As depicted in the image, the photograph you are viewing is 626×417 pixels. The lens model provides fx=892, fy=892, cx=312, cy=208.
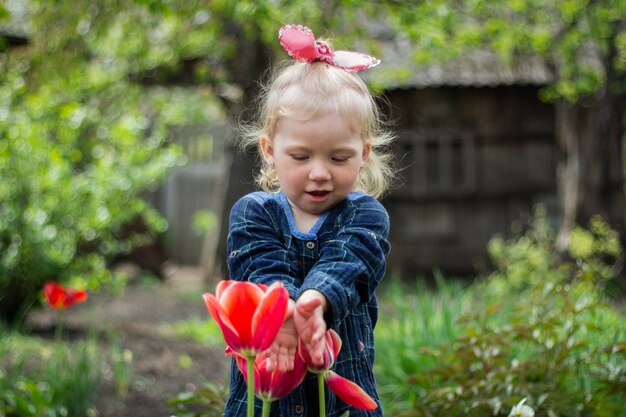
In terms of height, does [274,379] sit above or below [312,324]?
below

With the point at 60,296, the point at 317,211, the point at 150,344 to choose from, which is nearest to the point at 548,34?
the point at 150,344

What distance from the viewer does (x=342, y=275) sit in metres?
1.87

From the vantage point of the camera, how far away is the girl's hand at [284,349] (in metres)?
1.68

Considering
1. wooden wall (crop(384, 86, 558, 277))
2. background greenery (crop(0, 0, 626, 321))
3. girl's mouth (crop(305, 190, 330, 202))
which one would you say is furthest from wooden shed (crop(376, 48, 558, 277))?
girl's mouth (crop(305, 190, 330, 202))

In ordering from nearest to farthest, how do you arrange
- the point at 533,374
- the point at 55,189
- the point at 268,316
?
the point at 268,316, the point at 533,374, the point at 55,189

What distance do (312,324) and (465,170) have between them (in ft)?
32.2

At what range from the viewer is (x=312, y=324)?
1.68 meters

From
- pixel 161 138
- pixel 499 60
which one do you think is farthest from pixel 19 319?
pixel 499 60

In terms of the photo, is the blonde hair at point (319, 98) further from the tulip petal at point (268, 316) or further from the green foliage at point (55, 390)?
the green foliage at point (55, 390)

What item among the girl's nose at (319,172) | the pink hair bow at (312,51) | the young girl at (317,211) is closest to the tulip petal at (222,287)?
the young girl at (317,211)

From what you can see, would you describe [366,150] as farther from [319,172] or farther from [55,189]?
[55,189]

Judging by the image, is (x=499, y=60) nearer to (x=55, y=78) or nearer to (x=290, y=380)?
(x=55, y=78)

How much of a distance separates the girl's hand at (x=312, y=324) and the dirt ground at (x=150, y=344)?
2.32m

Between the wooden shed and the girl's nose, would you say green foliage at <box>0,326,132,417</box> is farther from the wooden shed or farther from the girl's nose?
the wooden shed
